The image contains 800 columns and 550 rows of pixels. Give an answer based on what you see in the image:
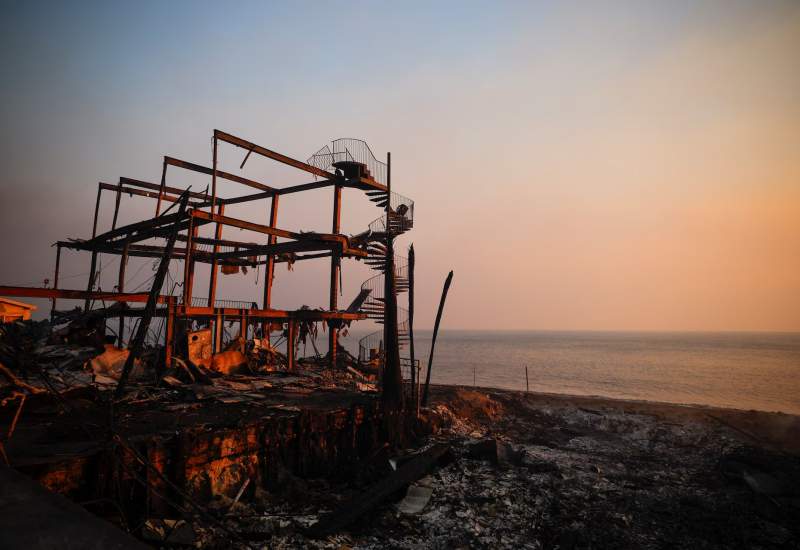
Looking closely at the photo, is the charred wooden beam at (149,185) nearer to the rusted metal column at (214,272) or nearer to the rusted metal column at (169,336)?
the rusted metal column at (214,272)

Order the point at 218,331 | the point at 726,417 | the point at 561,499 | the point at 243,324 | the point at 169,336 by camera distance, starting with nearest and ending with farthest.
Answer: the point at 561,499 < the point at 169,336 < the point at 218,331 < the point at 243,324 < the point at 726,417

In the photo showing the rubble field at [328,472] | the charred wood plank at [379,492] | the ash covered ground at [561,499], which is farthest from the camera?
the ash covered ground at [561,499]

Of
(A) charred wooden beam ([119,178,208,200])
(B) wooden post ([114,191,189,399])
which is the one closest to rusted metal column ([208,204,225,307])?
(A) charred wooden beam ([119,178,208,200])

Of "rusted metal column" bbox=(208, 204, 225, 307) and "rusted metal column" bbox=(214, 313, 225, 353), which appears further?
"rusted metal column" bbox=(208, 204, 225, 307)

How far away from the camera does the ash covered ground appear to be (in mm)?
7902

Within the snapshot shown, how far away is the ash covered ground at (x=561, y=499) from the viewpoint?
7.90 m

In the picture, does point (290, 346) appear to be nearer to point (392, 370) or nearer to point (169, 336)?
point (169, 336)

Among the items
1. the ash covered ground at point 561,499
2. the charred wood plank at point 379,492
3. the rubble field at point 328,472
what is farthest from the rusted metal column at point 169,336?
the charred wood plank at point 379,492

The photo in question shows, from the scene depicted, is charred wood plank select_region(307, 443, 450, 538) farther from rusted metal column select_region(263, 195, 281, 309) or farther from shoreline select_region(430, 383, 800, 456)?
rusted metal column select_region(263, 195, 281, 309)

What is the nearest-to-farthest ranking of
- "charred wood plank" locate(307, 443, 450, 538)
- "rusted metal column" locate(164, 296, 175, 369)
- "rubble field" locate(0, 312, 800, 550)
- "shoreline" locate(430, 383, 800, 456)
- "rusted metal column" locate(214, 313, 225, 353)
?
"rubble field" locate(0, 312, 800, 550), "charred wood plank" locate(307, 443, 450, 538), "rusted metal column" locate(164, 296, 175, 369), "rusted metal column" locate(214, 313, 225, 353), "shoreline" locate(430, 383, 800, 456)

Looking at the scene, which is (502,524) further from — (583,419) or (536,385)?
(536,385)

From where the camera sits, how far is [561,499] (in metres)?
10.0

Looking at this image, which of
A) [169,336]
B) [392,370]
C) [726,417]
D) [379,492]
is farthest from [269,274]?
[726,417]

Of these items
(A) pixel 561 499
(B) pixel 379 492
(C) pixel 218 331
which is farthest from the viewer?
(C) pixel 218 331
